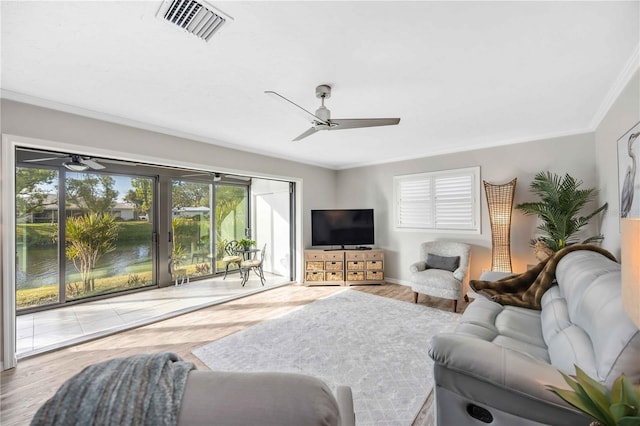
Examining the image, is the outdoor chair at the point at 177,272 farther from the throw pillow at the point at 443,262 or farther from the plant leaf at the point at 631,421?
the plant leaf at the point at 631,421

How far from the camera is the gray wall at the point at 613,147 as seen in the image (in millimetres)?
2102

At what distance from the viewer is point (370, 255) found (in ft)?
16.7

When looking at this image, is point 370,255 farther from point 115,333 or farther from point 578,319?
point 115,333

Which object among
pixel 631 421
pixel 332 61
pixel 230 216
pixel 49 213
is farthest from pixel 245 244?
pixel 631 421

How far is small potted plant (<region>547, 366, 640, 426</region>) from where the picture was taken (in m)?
0.80

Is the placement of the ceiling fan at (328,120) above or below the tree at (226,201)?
above

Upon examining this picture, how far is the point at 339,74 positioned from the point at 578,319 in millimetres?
2272

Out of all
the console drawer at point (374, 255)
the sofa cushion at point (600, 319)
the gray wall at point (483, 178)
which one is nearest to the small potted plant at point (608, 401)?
the sofa cushion at point (600, 319)

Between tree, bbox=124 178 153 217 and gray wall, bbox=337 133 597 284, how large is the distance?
3.85m

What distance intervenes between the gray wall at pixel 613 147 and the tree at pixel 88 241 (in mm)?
6530

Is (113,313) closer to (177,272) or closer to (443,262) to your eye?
(177,272)

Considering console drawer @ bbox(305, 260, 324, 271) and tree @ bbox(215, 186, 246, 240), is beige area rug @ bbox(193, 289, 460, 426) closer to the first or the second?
console drawer @ bbox(305, 260, 324, 271)

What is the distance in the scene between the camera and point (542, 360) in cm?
143

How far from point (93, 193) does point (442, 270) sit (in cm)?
569
